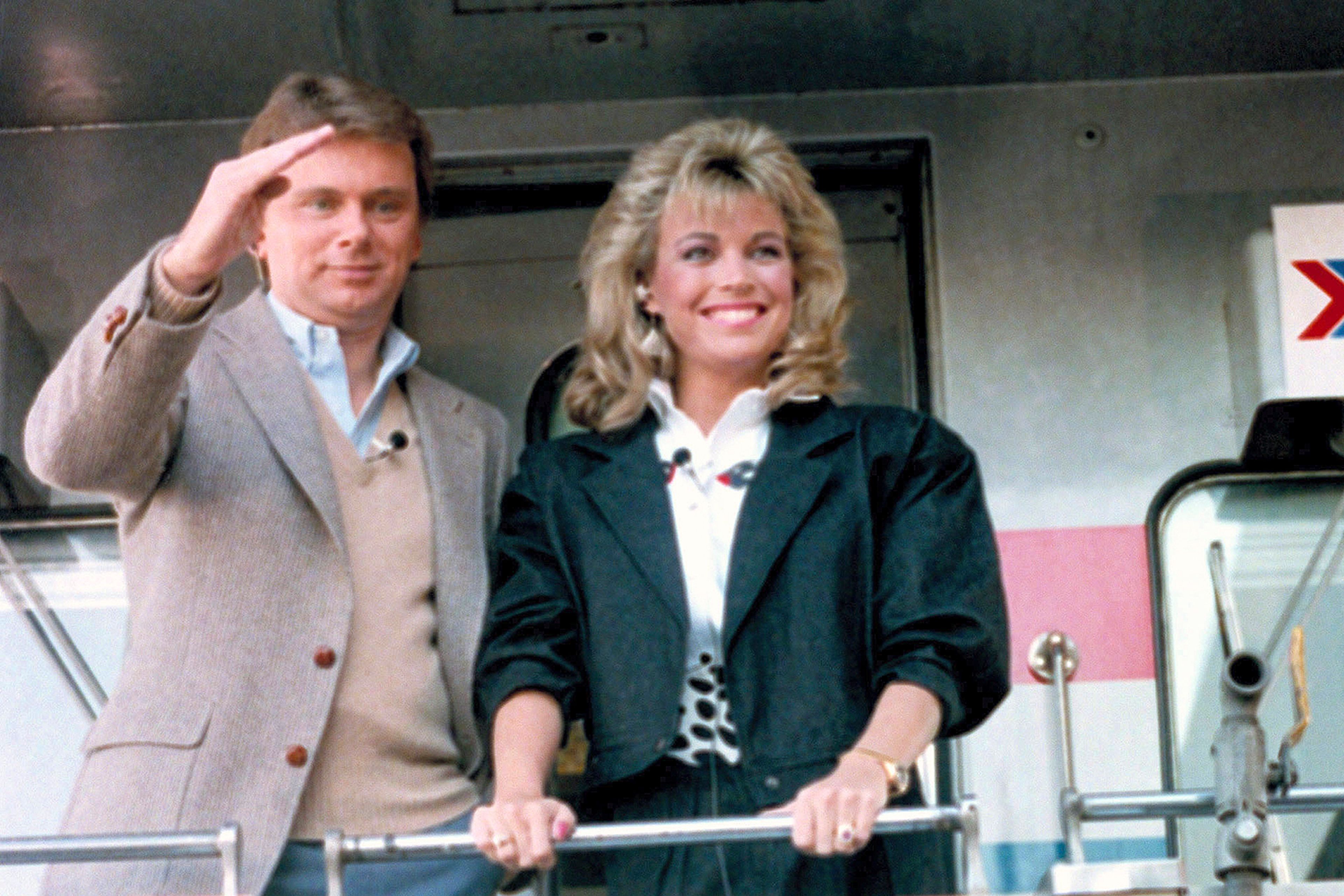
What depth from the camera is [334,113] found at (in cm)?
365

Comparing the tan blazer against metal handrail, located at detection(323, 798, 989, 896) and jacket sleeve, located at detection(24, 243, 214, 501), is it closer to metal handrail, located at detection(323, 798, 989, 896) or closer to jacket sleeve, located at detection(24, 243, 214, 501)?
jacket sleeve, located at detection(24, 243, 214, 501)

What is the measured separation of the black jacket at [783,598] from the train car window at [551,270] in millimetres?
1178

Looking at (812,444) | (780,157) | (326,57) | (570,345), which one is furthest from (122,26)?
(812,444)

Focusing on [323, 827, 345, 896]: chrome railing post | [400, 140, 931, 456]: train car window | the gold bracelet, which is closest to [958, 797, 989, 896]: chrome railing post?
the gold bracelet

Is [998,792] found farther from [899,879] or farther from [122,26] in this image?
[122,26]

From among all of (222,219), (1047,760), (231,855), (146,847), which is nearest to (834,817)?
(231,855)

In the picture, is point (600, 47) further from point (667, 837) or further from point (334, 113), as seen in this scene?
point (667, 837)

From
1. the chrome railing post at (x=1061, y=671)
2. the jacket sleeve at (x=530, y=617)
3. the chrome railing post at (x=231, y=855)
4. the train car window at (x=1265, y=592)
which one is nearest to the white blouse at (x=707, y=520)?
the jacket sleeve at (x=530, y=617)

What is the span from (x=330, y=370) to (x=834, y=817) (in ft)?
4.13

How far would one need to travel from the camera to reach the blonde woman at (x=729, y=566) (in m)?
3.26

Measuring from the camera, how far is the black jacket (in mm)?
3287

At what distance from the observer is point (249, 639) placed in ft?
11.0

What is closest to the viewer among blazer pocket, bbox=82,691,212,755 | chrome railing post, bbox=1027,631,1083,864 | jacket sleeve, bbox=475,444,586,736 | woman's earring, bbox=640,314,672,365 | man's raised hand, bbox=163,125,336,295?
man's raised hand, bbox=163,125,336,295

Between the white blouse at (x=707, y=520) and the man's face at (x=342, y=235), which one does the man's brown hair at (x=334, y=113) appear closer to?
the man's face at (x=342, y=235)
